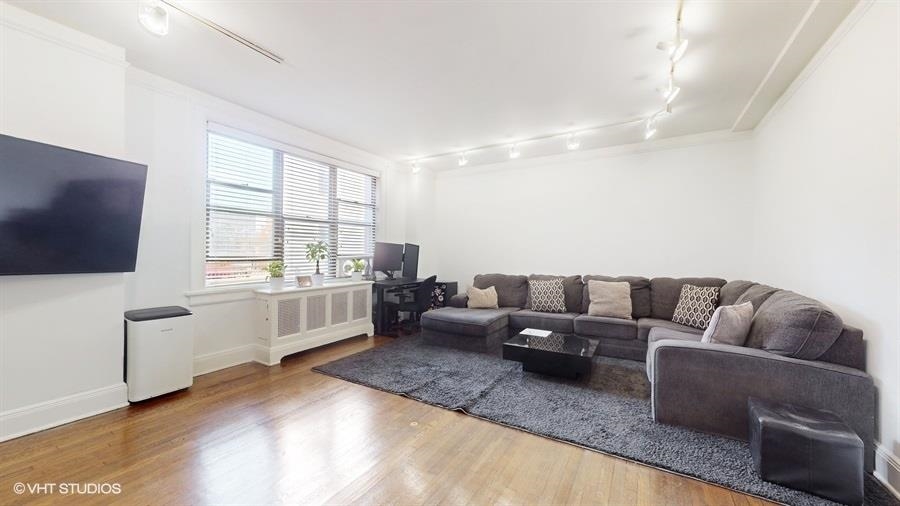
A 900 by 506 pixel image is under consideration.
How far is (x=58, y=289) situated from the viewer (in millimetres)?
2404

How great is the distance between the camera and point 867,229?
2037mm

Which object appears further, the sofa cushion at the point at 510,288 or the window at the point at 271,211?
the sofa cushion at the point at 510,288

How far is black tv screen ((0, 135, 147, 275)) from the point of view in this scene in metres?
2.15

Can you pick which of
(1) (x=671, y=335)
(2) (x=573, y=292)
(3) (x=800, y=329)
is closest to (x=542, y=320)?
(2) (x=573, y=292)

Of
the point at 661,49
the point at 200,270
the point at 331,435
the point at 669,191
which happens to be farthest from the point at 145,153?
the point at 669,191

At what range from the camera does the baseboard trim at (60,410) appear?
7.20 feet

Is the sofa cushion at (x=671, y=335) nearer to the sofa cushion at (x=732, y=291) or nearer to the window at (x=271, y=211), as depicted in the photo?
the sofa cushion at (x=732, y=291)

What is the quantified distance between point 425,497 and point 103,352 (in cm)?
271

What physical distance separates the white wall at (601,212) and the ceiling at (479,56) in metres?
0.74

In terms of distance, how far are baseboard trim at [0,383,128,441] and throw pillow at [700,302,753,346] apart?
15.0ft

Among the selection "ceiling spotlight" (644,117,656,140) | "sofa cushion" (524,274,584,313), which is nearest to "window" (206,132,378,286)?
"sofa cushion" (524,274,584,313)

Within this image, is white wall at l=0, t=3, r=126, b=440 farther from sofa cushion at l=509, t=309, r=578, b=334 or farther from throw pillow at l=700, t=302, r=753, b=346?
throw pillow at l=700, t=302, r=753, b=346

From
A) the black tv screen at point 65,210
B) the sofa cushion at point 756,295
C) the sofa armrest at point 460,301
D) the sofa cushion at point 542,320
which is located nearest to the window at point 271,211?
the black tv screen at point 65,210

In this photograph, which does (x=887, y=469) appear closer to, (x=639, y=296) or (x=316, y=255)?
(x=639, y=296)
